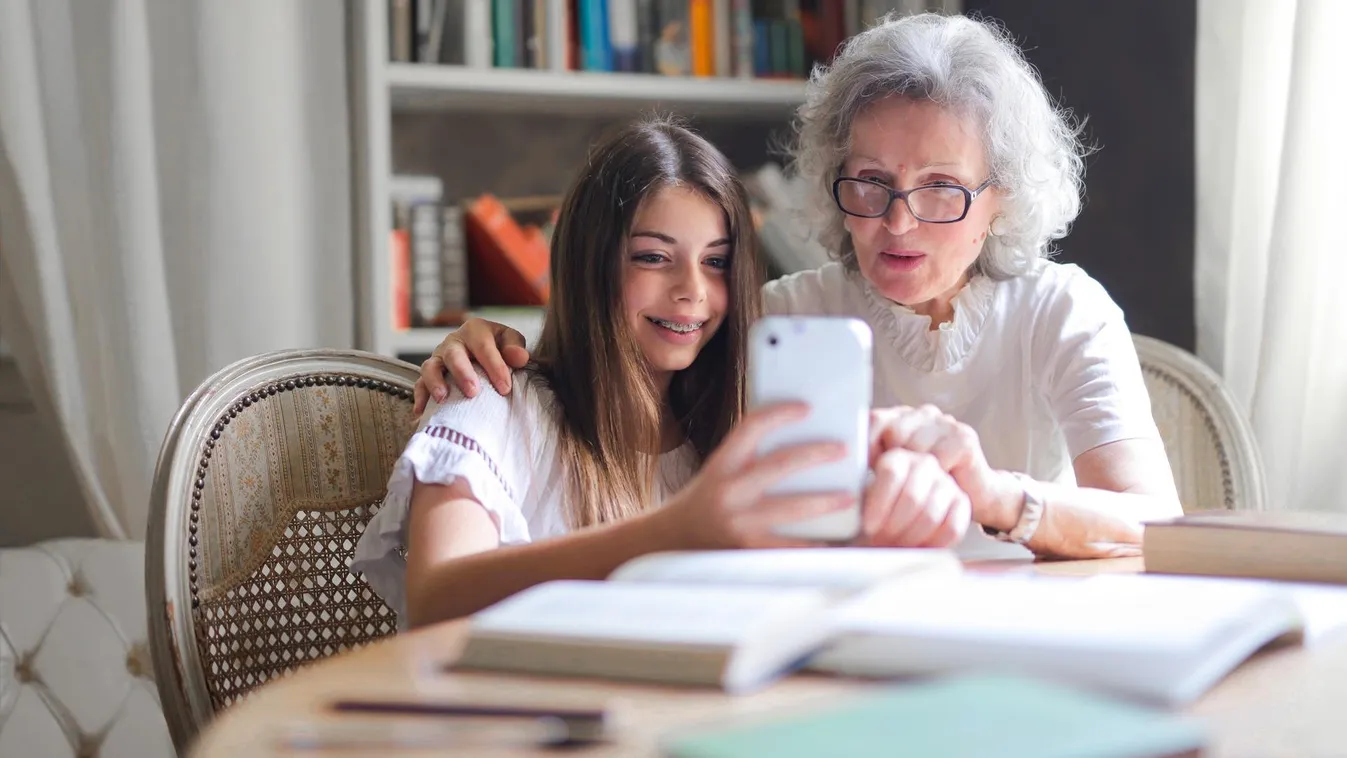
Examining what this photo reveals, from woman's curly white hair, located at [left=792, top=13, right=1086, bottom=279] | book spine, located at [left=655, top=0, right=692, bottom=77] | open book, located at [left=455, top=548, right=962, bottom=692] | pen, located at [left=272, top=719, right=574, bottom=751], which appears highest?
book spine, located at [left=655, top=0, right=692, bottom=77]

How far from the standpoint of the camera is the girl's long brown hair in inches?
52.4

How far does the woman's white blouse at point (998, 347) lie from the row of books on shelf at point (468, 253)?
0.82 metres

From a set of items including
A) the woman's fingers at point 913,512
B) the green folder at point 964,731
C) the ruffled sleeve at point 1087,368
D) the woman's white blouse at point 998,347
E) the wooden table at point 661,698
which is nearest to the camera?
the green folder at point 964,731

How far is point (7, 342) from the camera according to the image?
6.66 feet

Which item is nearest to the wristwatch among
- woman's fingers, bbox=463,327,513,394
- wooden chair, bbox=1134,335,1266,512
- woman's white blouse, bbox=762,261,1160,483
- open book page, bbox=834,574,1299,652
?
open book page, bbox=834,574,1299,652

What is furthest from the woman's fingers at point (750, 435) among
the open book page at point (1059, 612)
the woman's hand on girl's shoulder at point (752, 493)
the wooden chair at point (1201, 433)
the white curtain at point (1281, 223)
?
the white curtain at point (1281, 223)

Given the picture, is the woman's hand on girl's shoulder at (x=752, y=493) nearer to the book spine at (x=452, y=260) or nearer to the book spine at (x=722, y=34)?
the book spine at (x=452, y=260)

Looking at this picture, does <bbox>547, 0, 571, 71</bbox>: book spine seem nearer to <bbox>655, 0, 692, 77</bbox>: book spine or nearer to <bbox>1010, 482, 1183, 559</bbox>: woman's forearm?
<bbox>655, 0, 692, 77</bbox>: book spine

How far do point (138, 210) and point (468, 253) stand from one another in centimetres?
67

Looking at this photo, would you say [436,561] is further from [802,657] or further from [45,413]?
[45,413]

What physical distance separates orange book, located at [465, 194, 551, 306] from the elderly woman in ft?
2.94

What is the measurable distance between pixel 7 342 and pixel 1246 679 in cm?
190

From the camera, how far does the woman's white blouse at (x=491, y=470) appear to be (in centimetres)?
116

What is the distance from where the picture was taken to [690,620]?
69cm
